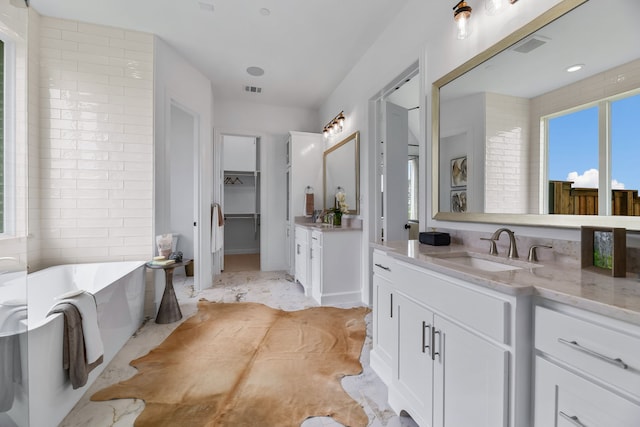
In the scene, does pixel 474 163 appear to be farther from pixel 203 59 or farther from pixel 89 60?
pixel 89 60

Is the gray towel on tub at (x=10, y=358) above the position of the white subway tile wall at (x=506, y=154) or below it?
below

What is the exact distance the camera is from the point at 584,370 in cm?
72

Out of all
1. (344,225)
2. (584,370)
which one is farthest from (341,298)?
(584,370)

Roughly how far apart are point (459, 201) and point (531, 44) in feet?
2.94

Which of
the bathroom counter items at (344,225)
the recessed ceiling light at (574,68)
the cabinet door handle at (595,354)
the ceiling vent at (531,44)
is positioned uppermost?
the ceiling vent at (531,44)

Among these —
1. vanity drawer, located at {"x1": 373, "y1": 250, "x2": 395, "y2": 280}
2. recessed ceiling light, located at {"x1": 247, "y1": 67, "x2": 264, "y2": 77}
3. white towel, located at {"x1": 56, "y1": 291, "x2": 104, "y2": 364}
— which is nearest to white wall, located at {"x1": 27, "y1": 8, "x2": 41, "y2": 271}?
A: white towel, located at {"x1": 56, "y1": 291, "x2": 104, "y2": 364}

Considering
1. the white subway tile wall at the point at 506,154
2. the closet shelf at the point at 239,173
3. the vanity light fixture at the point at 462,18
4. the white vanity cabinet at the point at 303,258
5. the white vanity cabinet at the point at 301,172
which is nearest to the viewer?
the white subway tile wall at the point at 506,154

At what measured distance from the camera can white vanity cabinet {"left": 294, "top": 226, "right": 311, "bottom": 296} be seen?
3.43 metres

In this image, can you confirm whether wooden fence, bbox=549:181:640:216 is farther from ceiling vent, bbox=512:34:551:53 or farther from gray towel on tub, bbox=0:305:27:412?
gray towel on tub, bbox=0:305:27:412

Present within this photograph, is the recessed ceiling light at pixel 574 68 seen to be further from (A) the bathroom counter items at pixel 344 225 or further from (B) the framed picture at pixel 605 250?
(A) the bathroom counter items at pixel 344 225

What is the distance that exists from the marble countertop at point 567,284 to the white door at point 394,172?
1700 mm

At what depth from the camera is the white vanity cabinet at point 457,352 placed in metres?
0.87

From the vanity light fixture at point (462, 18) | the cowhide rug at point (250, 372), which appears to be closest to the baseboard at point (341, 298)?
the cowhide rug at point (250, 372)

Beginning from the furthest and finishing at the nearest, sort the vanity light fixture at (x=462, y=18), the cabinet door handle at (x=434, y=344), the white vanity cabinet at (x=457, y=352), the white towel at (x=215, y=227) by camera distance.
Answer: the white towel at (x=215, y=227) < the vanity light fixture at (x=462, y=18) < the cabinet door handle at (x=434, y=344) < the white vanity cabinet at (x=457, y=352)
